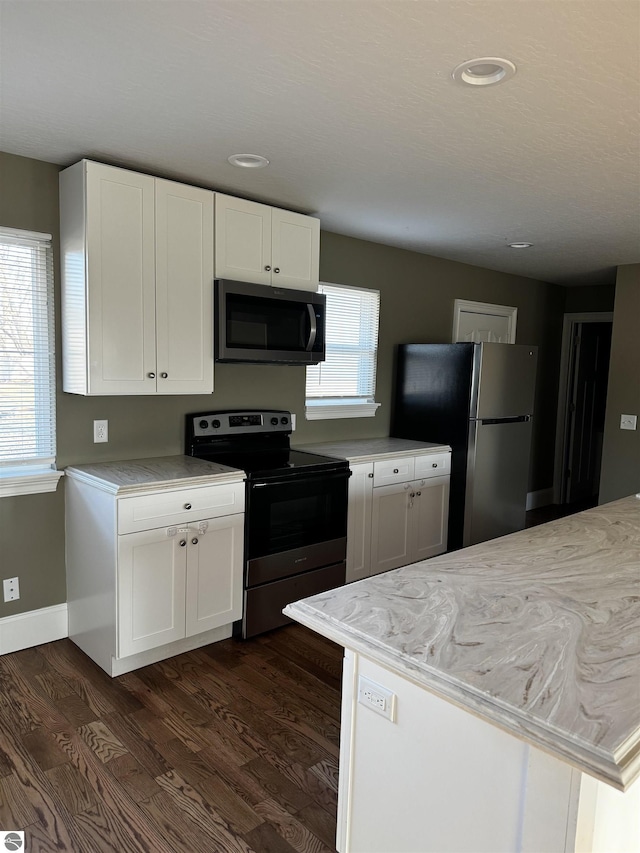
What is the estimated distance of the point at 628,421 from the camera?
16.6 ft

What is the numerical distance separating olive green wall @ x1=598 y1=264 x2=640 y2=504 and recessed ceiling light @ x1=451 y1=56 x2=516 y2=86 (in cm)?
364

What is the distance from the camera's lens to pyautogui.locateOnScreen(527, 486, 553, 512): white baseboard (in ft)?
20.5

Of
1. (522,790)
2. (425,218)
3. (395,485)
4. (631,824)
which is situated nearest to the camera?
(522,790)

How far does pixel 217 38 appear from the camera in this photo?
5.67ft

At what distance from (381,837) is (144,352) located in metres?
2.25

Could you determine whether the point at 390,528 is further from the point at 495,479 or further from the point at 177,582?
the point at 177,582

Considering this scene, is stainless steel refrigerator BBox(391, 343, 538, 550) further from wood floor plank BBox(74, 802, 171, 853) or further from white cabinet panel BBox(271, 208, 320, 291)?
wood floor plank BBox(74, 802, 171, 853)

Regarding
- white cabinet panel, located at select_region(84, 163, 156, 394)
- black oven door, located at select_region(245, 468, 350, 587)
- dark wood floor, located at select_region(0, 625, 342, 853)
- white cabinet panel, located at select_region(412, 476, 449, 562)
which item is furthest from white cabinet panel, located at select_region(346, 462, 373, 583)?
white cabinet panel, located at select_region(84, 163, 156, 394)

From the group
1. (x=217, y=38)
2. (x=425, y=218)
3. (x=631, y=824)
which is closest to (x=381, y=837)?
(x=631, y=824)

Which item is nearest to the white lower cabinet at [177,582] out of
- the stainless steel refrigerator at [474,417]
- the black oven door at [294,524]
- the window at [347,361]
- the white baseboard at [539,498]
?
the black oven door at [294,524]

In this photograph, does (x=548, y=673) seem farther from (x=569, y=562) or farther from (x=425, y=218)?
(x=425, y=218)

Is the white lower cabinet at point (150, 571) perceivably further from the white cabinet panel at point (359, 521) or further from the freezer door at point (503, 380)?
the freezer door at point (503, 380)

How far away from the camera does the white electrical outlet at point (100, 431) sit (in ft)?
10.3

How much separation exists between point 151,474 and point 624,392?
4.00 m
